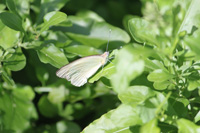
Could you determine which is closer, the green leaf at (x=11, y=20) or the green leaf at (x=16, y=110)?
the green leaf at (x=11, y=20)

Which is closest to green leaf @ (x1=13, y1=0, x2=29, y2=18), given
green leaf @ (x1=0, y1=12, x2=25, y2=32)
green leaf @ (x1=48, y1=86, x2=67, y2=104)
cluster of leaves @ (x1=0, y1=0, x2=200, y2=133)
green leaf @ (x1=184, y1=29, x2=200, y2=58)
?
cluster of leaves @ (x1=0, y1=0, x2=200, y2=133)

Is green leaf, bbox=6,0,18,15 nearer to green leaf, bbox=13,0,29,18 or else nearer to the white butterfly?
green leaf, bbox=13,0,29,18

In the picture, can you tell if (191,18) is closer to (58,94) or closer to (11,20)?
(11,20)

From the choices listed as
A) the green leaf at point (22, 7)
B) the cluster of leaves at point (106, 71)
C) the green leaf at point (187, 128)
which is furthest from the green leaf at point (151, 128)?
the green leaf at point (22, 7)

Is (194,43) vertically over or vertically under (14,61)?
over

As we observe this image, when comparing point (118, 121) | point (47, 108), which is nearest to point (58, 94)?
point (47, 108)

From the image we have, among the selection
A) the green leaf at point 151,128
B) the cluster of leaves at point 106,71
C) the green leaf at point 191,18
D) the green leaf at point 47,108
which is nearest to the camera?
the green leaf at point 151,128

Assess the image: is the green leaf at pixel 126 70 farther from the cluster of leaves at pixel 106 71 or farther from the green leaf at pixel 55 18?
the green leaf at pixel 55 18
